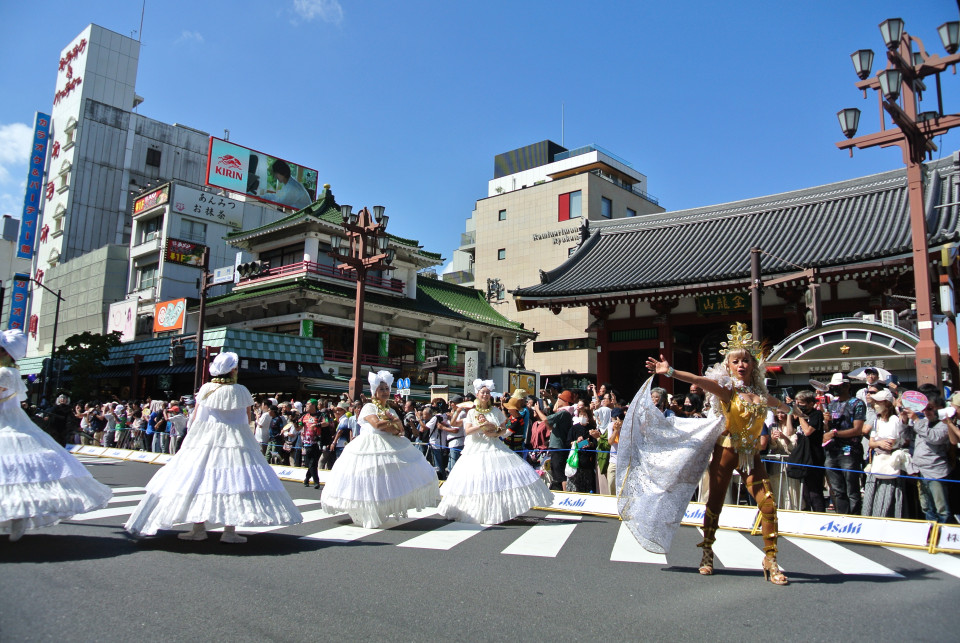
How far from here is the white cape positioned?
565 cm

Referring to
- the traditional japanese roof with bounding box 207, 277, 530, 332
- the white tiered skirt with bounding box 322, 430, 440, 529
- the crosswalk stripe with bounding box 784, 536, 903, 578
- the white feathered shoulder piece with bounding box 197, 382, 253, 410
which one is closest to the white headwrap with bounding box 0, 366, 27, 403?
the white feathered shoulder piece with bounding box 197, 382, 253, 410

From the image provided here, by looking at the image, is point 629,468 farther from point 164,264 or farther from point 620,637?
point 164,264

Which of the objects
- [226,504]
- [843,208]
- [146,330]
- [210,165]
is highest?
[210,165]

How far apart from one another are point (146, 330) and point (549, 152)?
3385cm

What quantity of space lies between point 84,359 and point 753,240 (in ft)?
102

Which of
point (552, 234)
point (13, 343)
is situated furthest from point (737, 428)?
point (552, 234)

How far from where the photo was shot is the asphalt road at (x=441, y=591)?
3877 mm

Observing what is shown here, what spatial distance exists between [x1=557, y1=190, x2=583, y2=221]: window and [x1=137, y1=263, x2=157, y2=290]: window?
25.6 metres

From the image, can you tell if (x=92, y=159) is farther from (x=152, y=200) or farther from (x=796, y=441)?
(x=796, y=441)

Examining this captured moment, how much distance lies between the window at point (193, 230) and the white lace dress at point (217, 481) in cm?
3840

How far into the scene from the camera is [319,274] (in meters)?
32.7

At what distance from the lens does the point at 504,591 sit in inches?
191

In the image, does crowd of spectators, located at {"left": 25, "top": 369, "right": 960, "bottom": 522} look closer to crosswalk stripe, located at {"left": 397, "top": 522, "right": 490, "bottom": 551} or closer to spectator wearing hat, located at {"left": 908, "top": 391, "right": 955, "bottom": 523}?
spectator wearing hat, located at {"left": 908, "top": 391, "right": 955, "bottom": 523}

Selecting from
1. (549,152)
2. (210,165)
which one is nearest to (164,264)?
(210,165)
